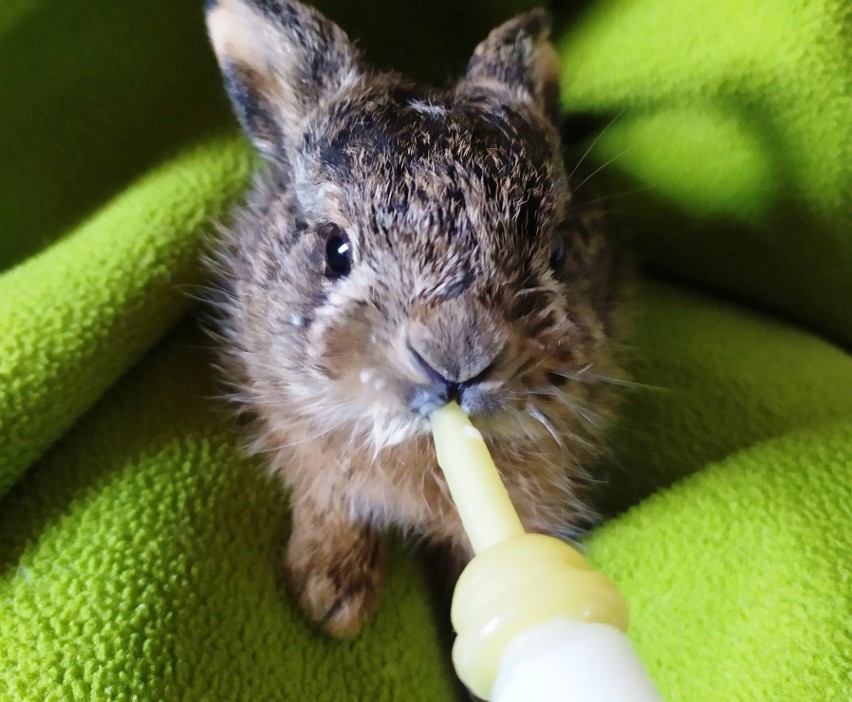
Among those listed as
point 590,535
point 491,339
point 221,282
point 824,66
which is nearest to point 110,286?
point 221,282

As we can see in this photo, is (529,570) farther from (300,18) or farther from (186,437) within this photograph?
(300,18)

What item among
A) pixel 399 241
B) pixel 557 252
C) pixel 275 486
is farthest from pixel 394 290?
pixel 275 486

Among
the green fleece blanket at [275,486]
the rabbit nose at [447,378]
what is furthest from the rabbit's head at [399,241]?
the green fleece blanket at [275,486]

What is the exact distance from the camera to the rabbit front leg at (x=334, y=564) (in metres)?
0.85

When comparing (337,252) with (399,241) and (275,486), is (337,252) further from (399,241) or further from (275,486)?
(275,486)

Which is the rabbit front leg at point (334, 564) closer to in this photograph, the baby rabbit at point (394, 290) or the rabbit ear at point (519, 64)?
the baby rabbit at point (394, 290)

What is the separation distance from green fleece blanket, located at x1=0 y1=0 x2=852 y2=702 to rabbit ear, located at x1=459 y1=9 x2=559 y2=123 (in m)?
0.11

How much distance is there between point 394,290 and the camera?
0.71m

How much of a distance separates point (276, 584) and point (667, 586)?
0.39m

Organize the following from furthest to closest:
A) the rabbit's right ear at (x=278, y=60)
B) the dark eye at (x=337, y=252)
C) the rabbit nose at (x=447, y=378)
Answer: the rabbit's right ear at (x=278, y=60) → the dark eye at (x=337, y=252) → the rabbit nose at (x=447, y=378)

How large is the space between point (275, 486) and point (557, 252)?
1.30 feet

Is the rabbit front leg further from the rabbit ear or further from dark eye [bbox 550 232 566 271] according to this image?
the rabbit ear

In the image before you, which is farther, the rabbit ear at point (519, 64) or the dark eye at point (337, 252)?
the rabbit ear at point (519, 64)

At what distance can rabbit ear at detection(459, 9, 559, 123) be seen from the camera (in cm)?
98
